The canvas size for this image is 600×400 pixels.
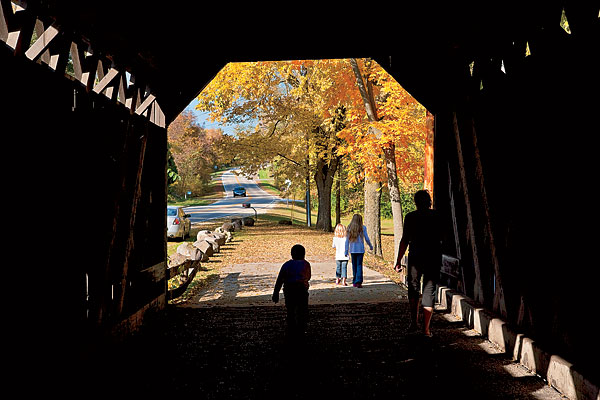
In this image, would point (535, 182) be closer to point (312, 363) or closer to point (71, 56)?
point (312, 363)

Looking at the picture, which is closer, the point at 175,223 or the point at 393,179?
the point at 393,179

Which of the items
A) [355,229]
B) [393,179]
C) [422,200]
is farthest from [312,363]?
[393,179]

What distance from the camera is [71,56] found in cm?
634

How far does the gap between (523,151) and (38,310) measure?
15.0 ft

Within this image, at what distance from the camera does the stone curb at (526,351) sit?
503cm

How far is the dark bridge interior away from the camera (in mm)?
4801

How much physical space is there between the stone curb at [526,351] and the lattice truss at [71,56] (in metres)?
4.89

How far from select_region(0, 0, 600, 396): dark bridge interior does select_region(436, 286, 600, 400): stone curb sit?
138mm

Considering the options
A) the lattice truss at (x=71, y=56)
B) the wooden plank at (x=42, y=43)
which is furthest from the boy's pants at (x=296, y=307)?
the wooden plank at (x=42, y=43)

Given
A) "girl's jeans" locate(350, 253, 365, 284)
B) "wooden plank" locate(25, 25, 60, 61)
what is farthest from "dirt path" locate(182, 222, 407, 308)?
"wooden plank" locate(25, 25, 60, 61)

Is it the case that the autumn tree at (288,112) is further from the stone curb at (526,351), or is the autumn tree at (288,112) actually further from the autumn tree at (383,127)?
the stone curb at (526,351)

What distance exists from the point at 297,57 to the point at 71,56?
3.80 metres

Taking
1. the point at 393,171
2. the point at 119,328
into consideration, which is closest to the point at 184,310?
the point at 119,328

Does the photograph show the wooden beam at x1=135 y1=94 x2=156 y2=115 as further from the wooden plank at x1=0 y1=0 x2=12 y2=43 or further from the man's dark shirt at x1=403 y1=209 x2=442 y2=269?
the man's dark shirt at x1=403 y1=209 x2=442 y2=269
